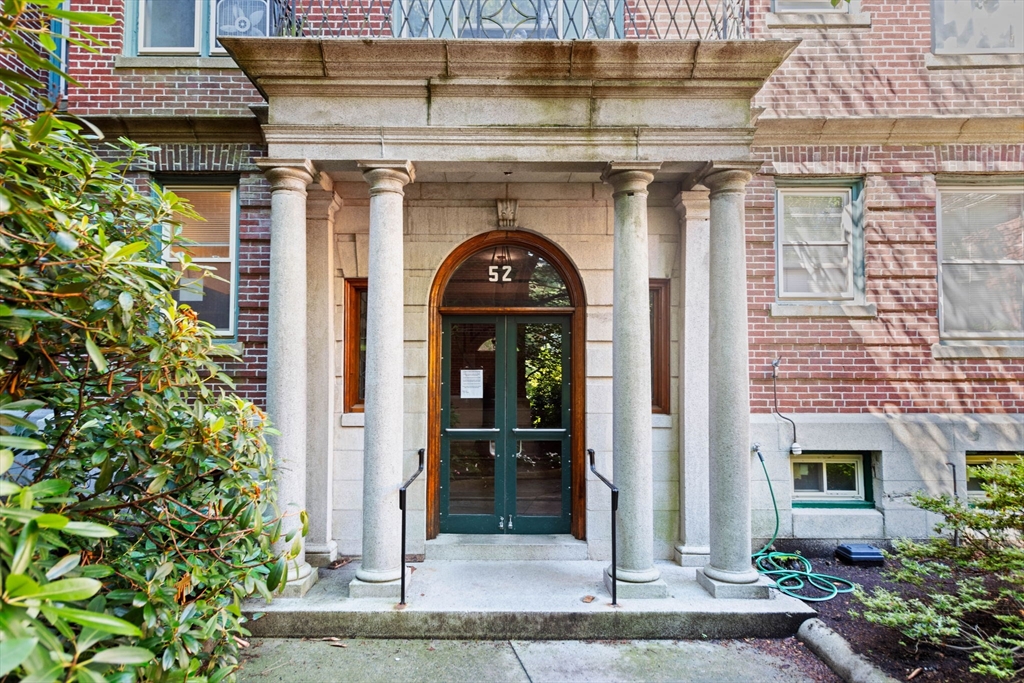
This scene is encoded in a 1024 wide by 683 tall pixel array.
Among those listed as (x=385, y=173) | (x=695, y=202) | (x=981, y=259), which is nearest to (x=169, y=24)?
(x=385, y=173)

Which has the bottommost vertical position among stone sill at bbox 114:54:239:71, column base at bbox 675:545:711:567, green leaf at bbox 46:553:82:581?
column base at bbox 675:545:711:567

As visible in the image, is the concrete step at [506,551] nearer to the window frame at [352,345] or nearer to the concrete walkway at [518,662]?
the concrete walkway at [518,662]

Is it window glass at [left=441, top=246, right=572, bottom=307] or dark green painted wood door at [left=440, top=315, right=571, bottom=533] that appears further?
window glass at [left=441, top=246, right=572, bottom=307]

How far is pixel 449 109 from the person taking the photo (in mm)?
5035

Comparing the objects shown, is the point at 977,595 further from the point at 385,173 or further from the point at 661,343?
the point at 385,173

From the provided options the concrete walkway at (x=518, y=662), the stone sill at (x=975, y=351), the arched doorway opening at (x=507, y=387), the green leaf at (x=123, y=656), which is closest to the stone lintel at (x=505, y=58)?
the arched doorway opening at (x=507, y=387)

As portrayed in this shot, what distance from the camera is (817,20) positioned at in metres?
6.39

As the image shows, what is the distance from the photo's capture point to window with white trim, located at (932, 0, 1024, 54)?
648cm

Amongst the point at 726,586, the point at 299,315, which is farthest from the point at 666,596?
the point at 299,315

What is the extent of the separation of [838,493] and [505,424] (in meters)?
4.03

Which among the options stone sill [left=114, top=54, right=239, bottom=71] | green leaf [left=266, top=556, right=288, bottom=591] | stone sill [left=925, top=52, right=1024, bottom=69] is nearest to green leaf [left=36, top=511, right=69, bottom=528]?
green leaf [left=266, top=556, right=288, bottom=591]

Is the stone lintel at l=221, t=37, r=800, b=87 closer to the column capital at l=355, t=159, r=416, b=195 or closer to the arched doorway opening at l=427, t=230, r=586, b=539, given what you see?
the column capital at l=355, t=159, r=416, b=195

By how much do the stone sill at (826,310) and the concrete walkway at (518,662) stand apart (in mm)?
3562

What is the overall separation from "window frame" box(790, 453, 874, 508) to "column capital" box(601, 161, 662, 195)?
147 inches
